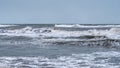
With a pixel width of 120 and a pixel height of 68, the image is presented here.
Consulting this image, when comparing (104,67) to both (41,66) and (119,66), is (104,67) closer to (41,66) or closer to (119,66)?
(119,66)

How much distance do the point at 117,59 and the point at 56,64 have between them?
129 inches

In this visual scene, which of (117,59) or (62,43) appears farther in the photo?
(62,43)

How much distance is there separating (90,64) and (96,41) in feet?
36.1

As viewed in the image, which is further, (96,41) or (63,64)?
(96,41)

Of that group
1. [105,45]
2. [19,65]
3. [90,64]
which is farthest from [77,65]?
[105,45]

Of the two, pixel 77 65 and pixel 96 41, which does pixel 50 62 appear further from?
pixel 96 41

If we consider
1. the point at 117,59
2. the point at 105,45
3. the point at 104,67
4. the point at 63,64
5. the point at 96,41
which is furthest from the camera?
the point at 96,41

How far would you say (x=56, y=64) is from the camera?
12273 mm

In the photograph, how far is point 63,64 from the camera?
40.0 feet

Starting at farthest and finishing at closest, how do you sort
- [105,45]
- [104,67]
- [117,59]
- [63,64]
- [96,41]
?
[96,41] → [105,45] → [117,59] → [63,64] → [104,67]

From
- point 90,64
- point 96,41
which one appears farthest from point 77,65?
point 96,41

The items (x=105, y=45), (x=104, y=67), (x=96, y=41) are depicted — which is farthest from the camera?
(x=96, y=41)

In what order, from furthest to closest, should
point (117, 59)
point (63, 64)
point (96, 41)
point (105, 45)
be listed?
1. point (96, 41)
2. point (105, 45)
3. point (117, 59)
4. point (63, 64)

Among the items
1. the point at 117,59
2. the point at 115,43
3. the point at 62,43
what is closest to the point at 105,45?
the point at 115,43
